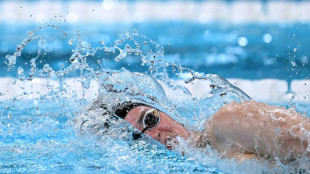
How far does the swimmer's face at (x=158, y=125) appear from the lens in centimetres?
161

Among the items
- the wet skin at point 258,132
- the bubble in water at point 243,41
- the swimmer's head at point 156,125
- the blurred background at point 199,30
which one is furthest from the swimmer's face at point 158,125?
the bubble in water at point 243,41

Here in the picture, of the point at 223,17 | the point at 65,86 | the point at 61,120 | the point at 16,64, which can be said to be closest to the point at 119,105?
the point at 61,120

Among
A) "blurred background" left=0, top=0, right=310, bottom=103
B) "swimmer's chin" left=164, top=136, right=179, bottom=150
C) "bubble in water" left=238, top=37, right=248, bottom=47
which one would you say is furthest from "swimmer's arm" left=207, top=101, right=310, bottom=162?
"bubble in water" left=238, top=37, right=248, bottom=47

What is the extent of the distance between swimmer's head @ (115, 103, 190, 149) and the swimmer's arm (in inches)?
14.6

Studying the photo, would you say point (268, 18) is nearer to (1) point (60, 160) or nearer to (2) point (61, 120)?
(2) point (61, 120)

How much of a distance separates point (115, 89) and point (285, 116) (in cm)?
87

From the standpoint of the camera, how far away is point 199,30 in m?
Answer: 4.13

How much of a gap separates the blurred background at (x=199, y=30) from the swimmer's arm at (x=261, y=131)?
2154 mm

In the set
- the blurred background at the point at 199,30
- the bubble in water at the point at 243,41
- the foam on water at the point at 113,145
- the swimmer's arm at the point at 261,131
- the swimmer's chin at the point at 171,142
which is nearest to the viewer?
the swimmer's arm at the point at 261,131

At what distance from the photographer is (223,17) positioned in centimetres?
424

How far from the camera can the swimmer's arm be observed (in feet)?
3.51

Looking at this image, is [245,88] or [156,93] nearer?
[156,93]

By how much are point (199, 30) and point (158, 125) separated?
260 centimetres

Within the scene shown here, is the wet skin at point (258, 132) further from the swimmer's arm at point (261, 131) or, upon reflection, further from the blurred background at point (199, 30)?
the blurred background at point (199, 30)
